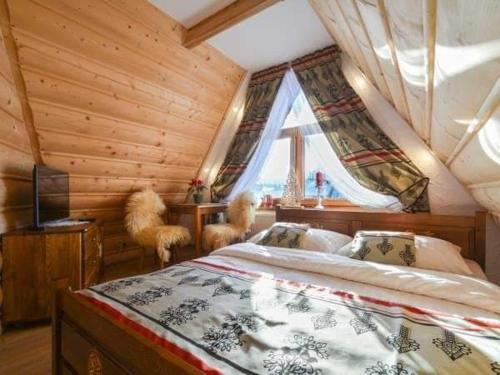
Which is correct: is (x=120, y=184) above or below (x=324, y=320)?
above

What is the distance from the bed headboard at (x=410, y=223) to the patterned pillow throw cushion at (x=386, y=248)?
0.46m

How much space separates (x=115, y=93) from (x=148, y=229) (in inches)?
62.1

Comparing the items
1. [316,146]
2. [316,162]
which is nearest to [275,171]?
[316,162]

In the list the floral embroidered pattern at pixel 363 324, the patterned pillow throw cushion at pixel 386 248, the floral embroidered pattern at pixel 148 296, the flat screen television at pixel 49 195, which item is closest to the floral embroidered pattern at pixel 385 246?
the patterned pillow throw cushion at pixel 386 248

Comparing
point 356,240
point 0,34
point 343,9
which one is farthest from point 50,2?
point 356,240

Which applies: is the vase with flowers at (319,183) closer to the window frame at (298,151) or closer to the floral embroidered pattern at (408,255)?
the window frame at (298,151)

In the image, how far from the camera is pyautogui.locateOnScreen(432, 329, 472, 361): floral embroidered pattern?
0.82 m

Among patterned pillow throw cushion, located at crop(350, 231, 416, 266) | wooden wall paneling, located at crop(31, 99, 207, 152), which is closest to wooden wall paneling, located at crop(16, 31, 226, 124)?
wooden wall paneling, located at crop(31, 99, 207, 152)

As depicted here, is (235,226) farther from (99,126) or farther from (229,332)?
(229,332)

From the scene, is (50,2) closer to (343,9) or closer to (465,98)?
(343,9)

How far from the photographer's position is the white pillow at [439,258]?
1639 mm

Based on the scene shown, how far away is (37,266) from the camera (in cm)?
210

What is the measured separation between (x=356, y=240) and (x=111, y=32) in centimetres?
258

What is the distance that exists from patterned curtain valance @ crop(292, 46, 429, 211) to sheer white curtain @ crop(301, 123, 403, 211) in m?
0.07
